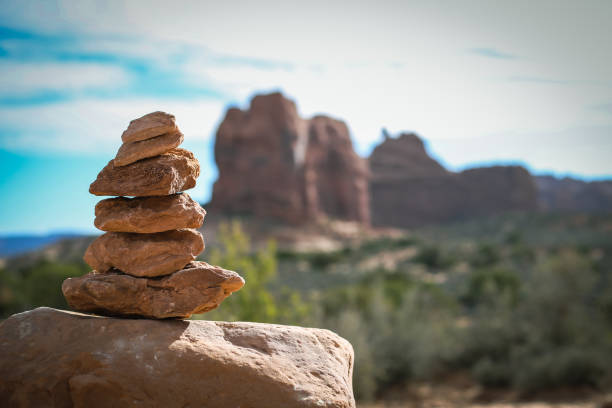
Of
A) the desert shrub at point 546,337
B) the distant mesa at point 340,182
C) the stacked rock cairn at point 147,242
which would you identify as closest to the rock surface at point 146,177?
the stacked rock cairn at point 147,242

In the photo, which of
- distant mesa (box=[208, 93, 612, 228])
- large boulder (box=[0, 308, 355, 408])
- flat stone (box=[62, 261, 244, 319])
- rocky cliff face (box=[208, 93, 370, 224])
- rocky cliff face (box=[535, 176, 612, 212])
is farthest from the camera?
rocky cliff face (box=[535, 176, 612, 212])

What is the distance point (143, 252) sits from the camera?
4.10 meters

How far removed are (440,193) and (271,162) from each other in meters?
36.8

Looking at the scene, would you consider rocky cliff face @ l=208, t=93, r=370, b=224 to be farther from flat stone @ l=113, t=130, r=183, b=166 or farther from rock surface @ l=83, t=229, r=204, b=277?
flat stone @ l=113, t=130, r=183, b=166

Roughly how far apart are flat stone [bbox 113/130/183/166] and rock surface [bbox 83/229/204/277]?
26.2 inches

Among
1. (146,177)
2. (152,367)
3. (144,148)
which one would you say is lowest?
(152,367)

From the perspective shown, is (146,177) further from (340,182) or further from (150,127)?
(340,182)

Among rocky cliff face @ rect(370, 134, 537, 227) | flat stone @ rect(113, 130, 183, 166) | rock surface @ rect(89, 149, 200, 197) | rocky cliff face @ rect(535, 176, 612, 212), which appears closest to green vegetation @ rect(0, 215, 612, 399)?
rock surface @ rect(89, 149, 200, 197)

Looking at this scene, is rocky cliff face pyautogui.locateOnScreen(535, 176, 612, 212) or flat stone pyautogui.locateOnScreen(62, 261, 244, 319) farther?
rocky cliff face pyautogui.locateOnScreen(535, 176, 612, 212)

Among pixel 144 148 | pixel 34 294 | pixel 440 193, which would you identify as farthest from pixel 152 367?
pixel 440 193

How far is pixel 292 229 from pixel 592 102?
1755 inches

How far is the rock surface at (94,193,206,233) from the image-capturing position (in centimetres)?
405

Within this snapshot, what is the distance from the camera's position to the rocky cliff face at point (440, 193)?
264 ft

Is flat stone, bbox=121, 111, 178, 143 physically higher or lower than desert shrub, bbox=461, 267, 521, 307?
higher
